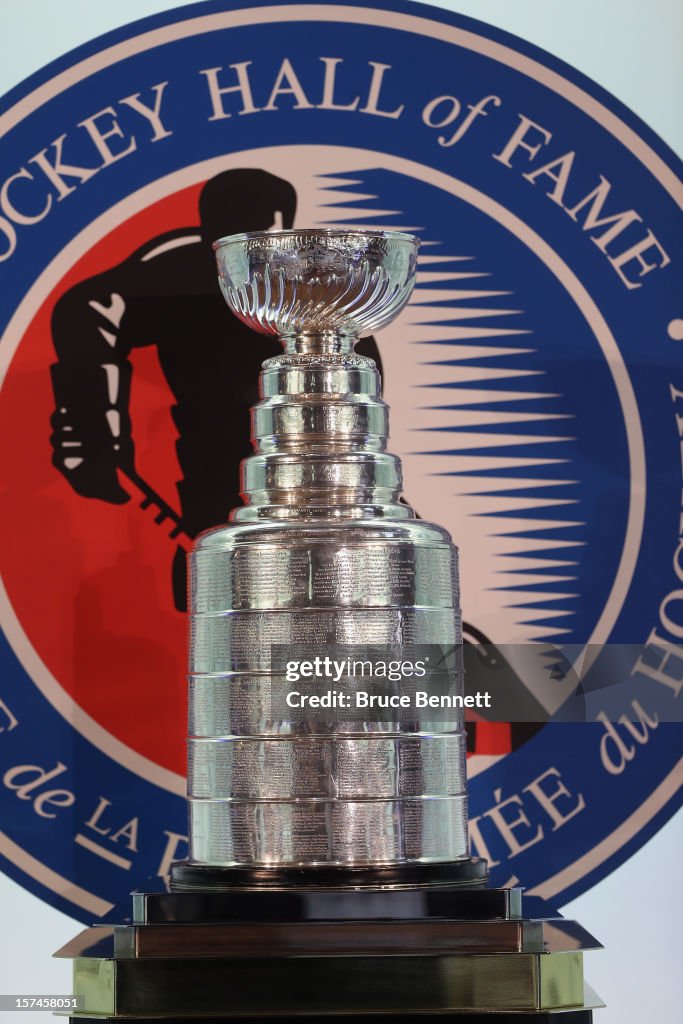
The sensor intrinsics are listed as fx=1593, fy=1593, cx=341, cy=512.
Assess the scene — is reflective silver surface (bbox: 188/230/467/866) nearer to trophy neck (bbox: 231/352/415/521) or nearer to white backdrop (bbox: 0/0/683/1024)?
trophy neck (bbox: 231/352/415/521)

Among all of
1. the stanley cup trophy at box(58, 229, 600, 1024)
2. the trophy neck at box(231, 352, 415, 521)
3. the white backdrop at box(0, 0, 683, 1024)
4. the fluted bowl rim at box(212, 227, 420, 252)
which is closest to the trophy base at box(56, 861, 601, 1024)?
the stanley cup trophy at box(58, 229, 600, 1024)

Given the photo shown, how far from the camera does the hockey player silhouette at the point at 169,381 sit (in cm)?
206

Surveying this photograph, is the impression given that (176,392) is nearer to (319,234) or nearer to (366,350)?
(366,350)

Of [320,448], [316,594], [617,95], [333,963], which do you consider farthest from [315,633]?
[617,95]

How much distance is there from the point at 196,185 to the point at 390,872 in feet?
3.19

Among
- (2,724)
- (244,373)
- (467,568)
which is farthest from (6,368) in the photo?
(467,568)

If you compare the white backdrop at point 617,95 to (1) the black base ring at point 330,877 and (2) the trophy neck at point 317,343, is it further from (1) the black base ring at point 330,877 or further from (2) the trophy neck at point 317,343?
(2) the trophy neck at point 317,343

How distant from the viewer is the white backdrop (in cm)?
203

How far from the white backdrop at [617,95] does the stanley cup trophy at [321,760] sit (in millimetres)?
431

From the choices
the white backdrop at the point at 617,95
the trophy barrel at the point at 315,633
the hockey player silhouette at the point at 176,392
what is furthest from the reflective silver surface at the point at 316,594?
the white backdrop at the point at 617,95

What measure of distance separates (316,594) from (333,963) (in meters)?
0.36

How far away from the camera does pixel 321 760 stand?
5.22 ft

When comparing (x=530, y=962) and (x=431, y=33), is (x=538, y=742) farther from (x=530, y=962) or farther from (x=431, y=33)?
(x=431, y=33)

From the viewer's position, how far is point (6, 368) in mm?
2078
